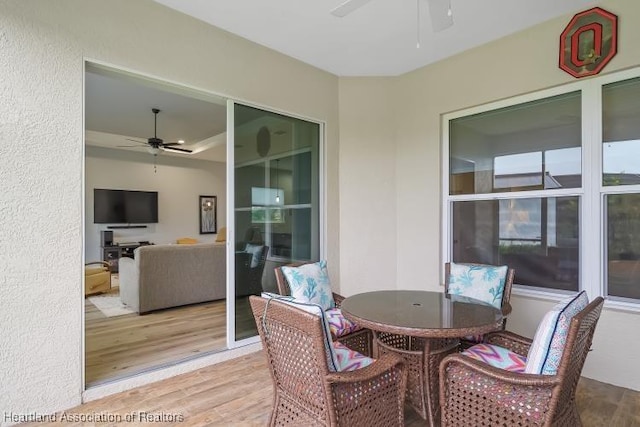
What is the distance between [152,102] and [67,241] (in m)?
3.08

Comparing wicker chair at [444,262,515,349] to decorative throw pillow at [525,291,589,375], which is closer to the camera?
decorative throw pillow at [525,291,589,375]

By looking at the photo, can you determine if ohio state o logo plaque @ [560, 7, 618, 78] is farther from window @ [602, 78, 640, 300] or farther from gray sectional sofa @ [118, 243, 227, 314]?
gray sectional sofa @ [118, 243, 227, 314]

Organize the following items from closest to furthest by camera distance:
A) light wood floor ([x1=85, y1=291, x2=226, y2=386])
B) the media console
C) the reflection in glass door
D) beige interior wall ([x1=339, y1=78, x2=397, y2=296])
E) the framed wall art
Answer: light wood floor ([x1=85, y1=291, x2=226, y2=386]) < the reflection in glass door < beige interior wall ([x1=339, y1=78, x2=397, y2=296]) < the media console < the framed wall art

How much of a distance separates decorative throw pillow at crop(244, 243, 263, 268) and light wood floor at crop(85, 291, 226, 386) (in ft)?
2.68

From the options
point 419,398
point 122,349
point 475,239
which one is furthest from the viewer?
point 475,239

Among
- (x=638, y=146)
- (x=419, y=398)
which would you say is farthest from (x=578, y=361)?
(x=638, y=146)

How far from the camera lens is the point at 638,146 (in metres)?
2.58

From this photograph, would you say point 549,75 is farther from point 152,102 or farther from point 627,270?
point 152,102

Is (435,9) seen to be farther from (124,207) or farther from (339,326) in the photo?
(124,207)

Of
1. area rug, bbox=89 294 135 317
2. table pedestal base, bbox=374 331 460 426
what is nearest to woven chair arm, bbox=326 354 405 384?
table pedestal base, bbox=374 331 460 426

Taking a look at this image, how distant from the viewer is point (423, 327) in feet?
5.92

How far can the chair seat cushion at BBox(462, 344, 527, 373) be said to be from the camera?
6.01 feet

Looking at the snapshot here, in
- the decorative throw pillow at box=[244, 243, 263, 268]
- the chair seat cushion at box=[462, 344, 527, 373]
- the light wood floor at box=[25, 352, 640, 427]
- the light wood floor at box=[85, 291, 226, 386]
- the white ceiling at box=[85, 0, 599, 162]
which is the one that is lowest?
the light wood floor at box=[25, 352, 640, 427]

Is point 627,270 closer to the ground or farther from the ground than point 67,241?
closer to the ground
